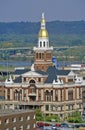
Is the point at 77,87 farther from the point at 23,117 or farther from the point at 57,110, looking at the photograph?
the point at 23,117

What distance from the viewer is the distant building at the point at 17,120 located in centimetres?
5102

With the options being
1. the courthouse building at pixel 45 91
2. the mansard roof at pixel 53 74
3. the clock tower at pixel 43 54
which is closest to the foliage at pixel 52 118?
the courthouse building at pixel 45 91

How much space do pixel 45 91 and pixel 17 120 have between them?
30.9m

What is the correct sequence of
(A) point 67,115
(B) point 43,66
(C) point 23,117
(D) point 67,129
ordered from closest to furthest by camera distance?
(C) point 23,117, (D) point 67,129, (A) point 67,115, (B) point 43,66

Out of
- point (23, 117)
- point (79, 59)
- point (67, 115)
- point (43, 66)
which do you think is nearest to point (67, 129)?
point (23, 117)

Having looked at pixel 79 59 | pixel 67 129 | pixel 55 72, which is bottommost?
pixel 67 129

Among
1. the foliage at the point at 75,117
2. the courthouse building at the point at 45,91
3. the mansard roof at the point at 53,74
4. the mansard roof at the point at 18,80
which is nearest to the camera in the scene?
the foliage at the point at 75,117

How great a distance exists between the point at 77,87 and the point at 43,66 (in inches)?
132

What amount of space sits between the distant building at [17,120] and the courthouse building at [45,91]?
27470mm

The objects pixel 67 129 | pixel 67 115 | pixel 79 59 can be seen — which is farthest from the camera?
pixel 79 59

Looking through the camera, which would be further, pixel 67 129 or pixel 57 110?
pixel 57 110

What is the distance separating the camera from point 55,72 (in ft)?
276

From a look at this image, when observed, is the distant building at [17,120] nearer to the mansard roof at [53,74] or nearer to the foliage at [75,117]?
the foliage at [75,117]

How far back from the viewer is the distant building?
51016 millimetres
